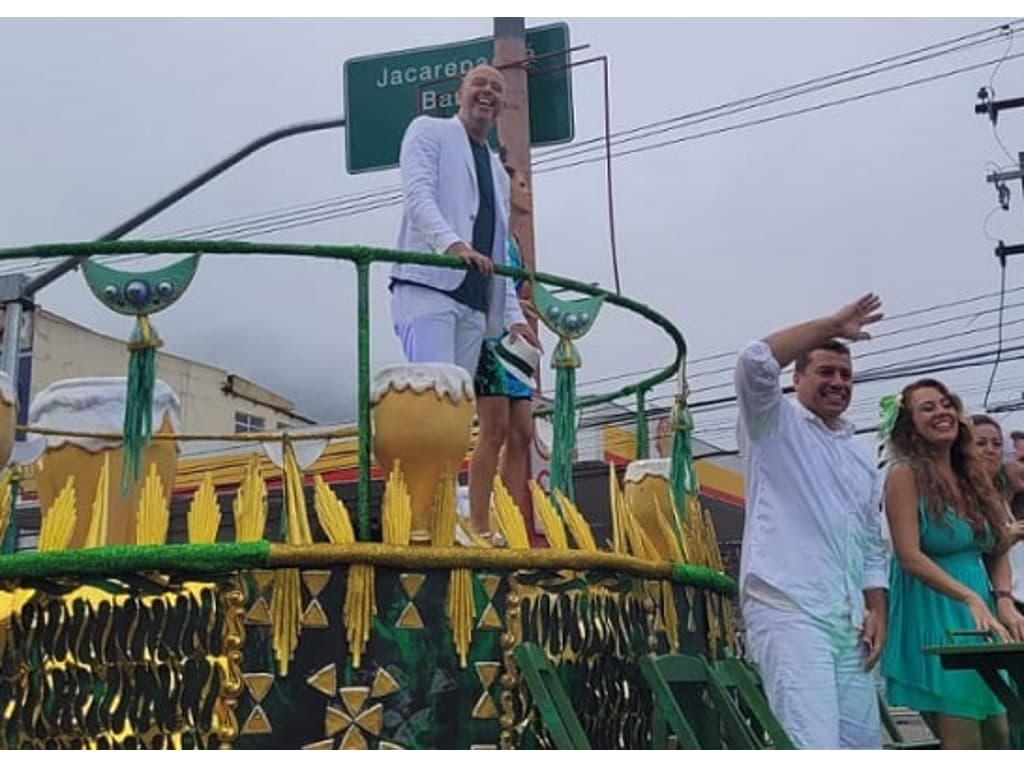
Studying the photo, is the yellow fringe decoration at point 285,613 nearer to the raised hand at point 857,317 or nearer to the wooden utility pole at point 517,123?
the raised hand at point 857,317

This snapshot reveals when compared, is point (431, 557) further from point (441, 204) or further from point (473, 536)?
point (441, 204)

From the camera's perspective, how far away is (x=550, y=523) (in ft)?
13.9

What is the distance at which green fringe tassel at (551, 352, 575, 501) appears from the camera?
4.62 meters

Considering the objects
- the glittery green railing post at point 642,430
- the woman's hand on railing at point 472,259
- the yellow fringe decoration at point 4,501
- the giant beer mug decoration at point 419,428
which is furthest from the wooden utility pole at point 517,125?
the yellow fringe decoration at point 4,501

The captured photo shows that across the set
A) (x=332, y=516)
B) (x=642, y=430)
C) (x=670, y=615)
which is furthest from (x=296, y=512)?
(x=642, y=430)

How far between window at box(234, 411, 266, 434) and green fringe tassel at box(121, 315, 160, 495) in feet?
78.5

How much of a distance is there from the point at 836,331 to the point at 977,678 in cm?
110

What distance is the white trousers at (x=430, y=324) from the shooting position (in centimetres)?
455

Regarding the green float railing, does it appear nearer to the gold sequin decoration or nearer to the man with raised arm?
the gold sequin decoration

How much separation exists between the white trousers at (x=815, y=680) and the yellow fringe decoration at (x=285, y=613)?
127 cm

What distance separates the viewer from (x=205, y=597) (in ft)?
12.4

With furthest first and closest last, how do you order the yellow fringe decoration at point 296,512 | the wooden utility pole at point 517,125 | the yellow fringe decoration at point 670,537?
the wooden utility pole at point 517,125 → the yellow fringe decoration at point 670,537 → the yellow fringe decoration at point 296,512

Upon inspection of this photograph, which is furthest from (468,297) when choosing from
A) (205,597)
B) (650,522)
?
(205,597)

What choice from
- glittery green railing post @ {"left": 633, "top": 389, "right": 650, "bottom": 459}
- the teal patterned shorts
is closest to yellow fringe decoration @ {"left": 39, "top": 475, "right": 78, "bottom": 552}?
the teal patterned shorts
